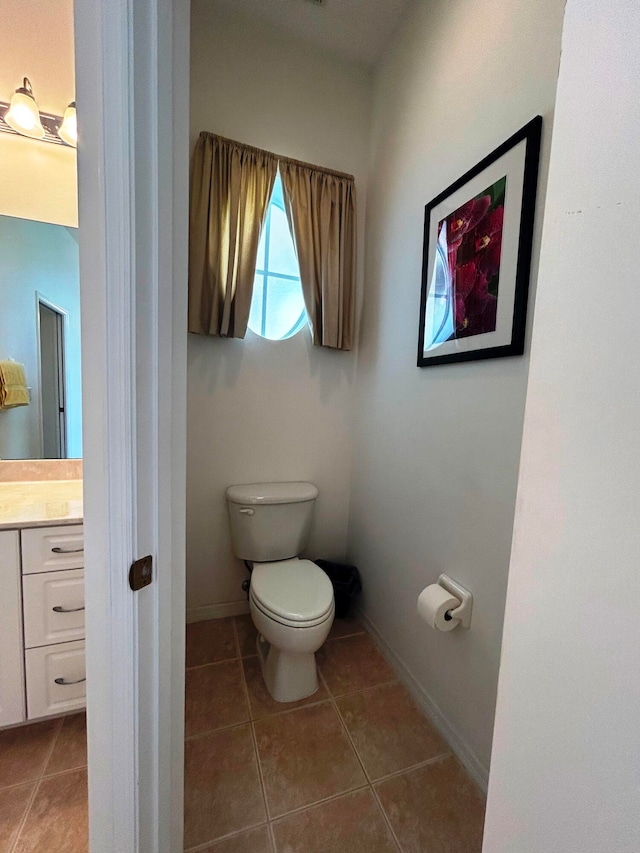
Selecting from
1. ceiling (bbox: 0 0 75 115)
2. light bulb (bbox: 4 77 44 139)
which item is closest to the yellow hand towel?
light bulb (bbox: 4 77 44 139)

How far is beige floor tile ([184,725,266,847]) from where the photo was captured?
100 centimetres

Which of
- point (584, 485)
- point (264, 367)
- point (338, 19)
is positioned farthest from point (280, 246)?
point (584, 485)

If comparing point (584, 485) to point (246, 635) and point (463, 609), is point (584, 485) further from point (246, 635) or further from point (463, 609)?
point (246, 635)

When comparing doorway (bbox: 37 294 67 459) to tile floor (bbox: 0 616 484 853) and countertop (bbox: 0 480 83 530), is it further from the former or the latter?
tile floor (bbox: 0 616 484 853)

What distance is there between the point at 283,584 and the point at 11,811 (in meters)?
0.99

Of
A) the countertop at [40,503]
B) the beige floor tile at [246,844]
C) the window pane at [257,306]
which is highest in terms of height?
the window pane at [257,306]

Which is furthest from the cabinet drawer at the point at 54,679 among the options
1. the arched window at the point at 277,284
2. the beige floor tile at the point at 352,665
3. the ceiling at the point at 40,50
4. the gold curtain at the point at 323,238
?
the ceiling at the point at 40,50

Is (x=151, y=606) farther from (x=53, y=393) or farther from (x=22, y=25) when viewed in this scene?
(x=22, y=25)

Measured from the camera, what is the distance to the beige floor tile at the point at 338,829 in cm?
96

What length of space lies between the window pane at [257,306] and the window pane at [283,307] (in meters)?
0.04

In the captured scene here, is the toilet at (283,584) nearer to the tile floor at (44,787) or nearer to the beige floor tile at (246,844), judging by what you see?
the beige floor tile at (246,844)

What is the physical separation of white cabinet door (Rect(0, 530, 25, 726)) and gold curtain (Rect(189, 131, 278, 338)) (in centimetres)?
106

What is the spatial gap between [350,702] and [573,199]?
173cm

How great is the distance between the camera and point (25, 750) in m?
1.19
